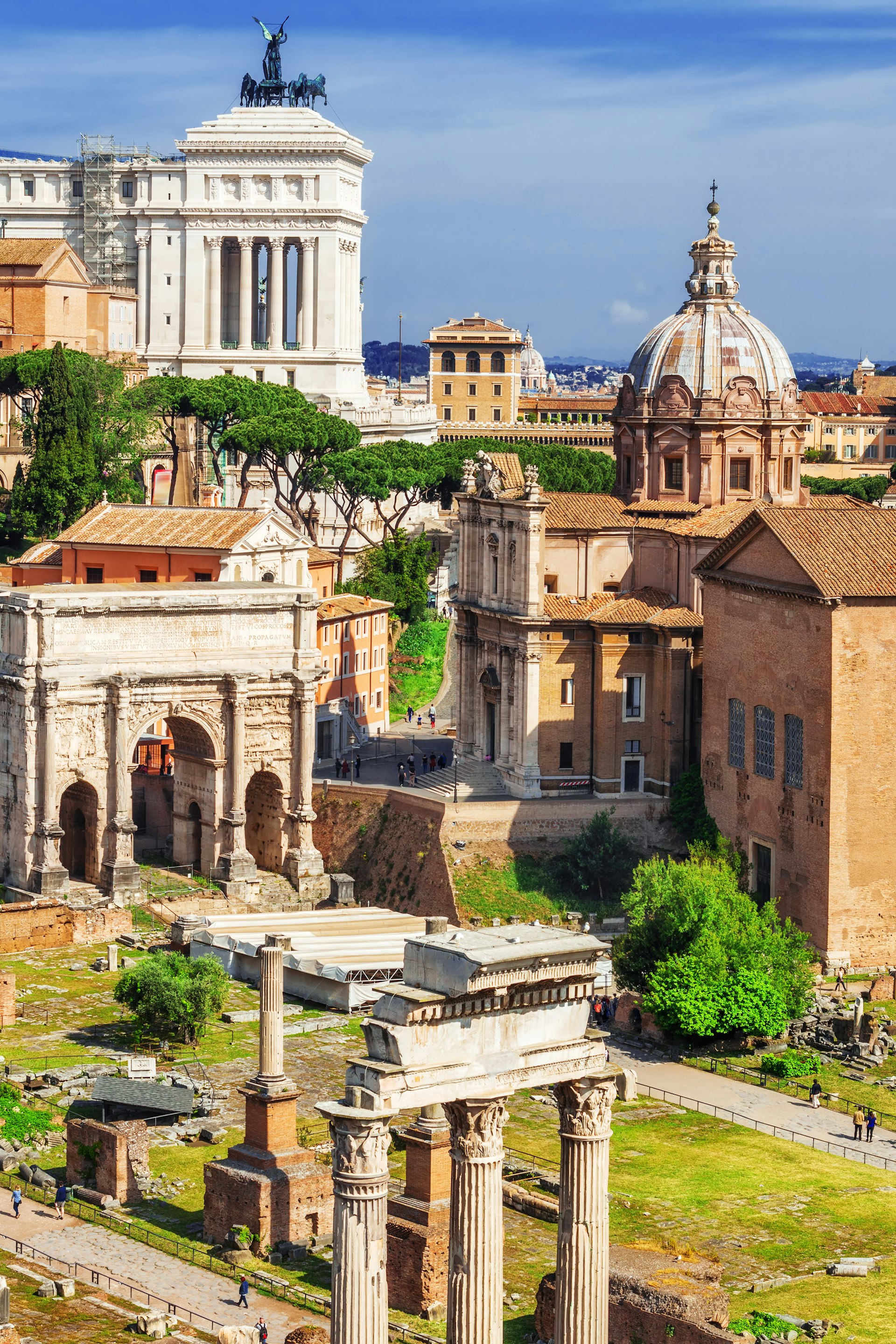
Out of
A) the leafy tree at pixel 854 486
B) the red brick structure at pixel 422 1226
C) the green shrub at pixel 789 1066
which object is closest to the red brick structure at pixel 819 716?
the green shrub at pixel 789 1066

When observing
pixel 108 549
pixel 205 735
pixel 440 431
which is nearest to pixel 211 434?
pixel 108 549

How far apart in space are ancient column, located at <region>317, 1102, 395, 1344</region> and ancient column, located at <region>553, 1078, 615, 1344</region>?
233 centimetres

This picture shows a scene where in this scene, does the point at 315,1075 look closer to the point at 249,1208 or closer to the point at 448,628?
the point at 249,1208

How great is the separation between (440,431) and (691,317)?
66268mm

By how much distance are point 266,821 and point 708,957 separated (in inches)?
805

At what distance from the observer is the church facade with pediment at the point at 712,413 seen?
7775 centimetres

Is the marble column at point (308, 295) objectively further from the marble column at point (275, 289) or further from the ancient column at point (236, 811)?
the ancient column at point (236, 811)

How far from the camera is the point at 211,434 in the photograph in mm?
103250

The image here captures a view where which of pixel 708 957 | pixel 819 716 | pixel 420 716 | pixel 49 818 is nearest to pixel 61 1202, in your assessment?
pixel 708 957

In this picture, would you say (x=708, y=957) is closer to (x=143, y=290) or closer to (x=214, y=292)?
(x=214, y=292)

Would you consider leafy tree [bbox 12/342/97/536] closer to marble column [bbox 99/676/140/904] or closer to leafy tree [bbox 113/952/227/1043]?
marble column [bbox 99/676/140/904]

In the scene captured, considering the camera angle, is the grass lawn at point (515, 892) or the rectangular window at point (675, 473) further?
the rectangular window at point (675, 473)

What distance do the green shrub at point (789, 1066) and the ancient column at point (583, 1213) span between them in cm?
2754

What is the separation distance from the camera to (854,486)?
440 feet
